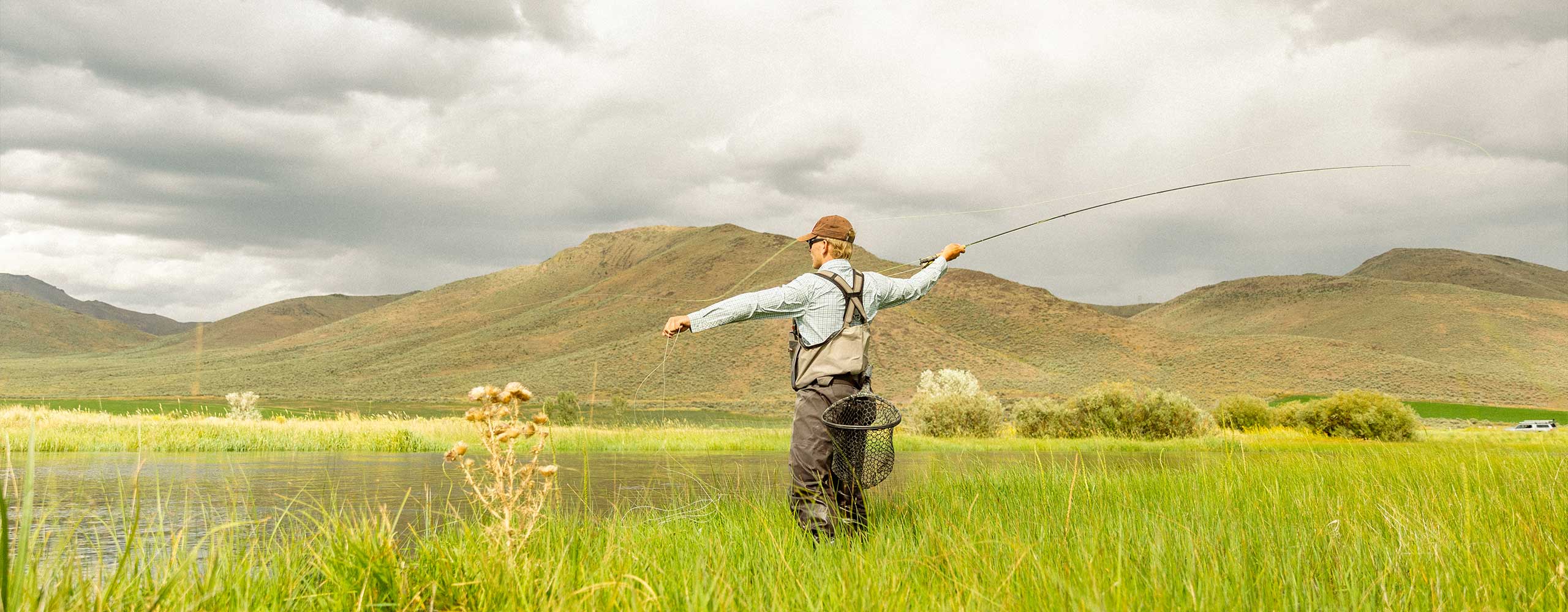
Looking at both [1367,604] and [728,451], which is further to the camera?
[728,451]

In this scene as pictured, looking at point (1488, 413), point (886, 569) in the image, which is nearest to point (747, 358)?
point (1488, 413)

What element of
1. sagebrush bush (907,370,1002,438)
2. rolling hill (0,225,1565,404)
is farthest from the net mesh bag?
rolling hill (0,225,1565,404)

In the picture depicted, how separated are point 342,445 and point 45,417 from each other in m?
6.73

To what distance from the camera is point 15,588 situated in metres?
1.99

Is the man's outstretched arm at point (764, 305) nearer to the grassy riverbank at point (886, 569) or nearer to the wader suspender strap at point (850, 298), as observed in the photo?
the wader suspender strap at point (850, 298)

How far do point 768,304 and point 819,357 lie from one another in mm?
398

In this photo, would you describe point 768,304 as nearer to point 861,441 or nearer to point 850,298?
point 850,298

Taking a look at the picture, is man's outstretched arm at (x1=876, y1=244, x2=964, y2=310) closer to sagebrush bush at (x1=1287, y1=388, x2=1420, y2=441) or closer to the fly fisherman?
the fly fisherman

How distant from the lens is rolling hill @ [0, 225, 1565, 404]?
7562 centimetres

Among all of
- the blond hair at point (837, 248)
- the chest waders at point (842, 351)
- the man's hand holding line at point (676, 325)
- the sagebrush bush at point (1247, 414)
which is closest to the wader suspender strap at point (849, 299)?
the chest waders at point (842, 351)

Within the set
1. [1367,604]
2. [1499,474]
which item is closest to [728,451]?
[1499,474]

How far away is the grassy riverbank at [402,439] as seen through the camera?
1516cm

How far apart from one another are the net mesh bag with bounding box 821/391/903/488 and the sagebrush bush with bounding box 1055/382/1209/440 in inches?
815

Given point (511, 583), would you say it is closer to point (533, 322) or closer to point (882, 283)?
point (882, 283)
